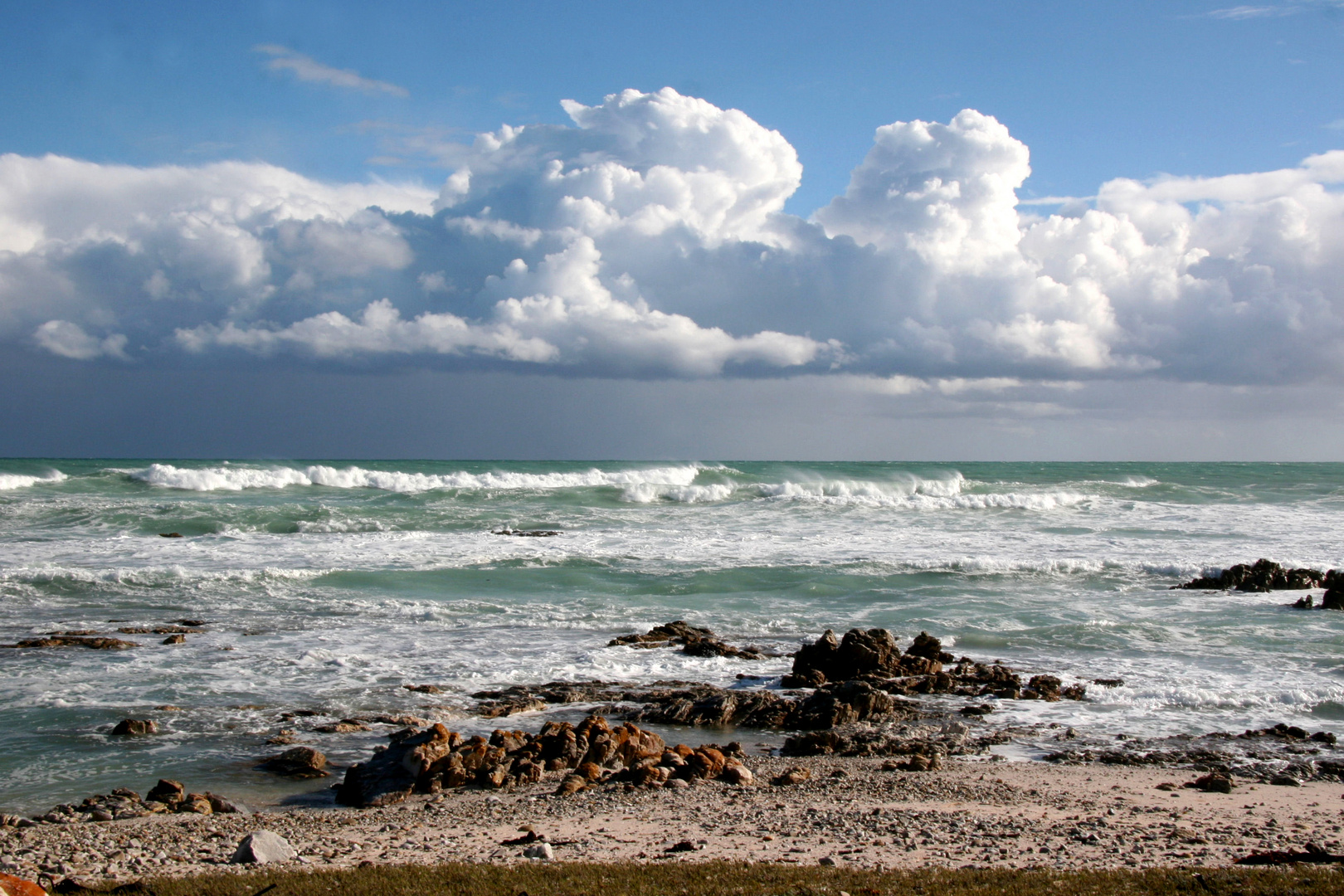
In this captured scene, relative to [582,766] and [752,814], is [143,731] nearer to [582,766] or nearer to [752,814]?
[582,766]

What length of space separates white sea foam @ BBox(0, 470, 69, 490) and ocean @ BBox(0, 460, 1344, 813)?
9189 mm

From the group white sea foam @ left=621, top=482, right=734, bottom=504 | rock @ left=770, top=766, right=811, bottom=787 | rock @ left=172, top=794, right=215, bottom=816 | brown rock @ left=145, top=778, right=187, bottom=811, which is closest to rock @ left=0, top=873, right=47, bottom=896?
rock @ left=172, top=794, right=215, bottom=816

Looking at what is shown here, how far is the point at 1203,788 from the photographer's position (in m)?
7.71

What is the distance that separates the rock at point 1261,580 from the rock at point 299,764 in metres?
18.7

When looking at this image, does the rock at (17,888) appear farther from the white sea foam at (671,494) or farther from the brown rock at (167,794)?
the white sea foam at (671,494)

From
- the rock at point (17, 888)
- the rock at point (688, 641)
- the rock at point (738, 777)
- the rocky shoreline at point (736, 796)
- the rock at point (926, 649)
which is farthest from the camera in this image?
the rock at point (688, 641)

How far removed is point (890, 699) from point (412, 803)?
18.6 ft

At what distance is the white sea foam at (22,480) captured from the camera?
151ft

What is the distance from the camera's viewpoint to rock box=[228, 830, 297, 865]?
19.5 feet

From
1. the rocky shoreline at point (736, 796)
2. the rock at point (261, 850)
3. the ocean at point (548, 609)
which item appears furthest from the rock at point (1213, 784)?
the rock at point (261, 850)

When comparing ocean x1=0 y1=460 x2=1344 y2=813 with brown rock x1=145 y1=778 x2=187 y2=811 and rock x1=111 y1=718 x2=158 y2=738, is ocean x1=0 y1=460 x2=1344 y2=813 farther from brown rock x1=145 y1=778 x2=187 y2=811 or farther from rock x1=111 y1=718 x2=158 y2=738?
brown rock x1=145 y1=778 x2=187 y2=811

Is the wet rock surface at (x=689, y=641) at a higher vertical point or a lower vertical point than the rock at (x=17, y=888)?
lower

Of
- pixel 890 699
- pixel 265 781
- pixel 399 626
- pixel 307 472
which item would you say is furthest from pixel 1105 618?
pixel 307 472

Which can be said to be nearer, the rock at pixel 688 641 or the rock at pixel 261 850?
the rock at pixel 261 850
